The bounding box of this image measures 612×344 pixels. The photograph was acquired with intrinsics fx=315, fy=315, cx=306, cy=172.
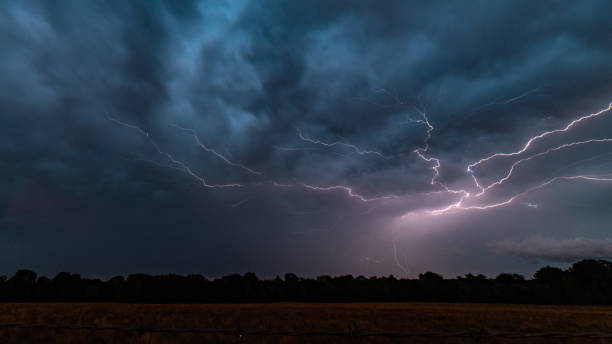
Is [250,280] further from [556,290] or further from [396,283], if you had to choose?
[556,290]

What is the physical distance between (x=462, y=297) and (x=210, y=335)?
4454cm

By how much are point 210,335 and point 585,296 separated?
178 feet

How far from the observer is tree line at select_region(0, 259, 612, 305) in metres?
41.3

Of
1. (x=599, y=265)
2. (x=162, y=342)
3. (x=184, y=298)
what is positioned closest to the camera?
(x=162, y=342)

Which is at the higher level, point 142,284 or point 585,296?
point 142,284

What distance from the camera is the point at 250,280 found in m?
47.2

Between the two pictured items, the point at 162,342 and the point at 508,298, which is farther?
the point at 508,298

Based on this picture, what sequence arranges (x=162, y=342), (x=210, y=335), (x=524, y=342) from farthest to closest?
1. (x=524, y=342)
2. (x=210, y=335)
3. (x=162, y=342)

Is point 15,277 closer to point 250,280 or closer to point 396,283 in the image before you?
point 250,280

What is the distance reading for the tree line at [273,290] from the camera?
41.3 meters

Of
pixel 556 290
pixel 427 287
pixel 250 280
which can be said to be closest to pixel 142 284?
pixel 250 280

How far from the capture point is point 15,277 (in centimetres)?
4497

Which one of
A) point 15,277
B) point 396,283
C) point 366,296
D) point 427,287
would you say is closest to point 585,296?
point 427,287

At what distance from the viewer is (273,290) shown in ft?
142
